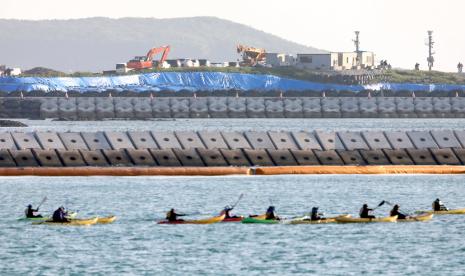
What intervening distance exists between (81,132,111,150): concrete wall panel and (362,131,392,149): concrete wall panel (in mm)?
20167

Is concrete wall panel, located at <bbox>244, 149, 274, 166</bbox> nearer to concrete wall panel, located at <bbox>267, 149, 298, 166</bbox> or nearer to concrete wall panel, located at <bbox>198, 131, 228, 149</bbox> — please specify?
concrete wall panel, located at <bbox>267, 149, 298, 166</bbox>

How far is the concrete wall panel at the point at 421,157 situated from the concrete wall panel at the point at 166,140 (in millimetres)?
17815

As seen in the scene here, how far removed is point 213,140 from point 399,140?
14637 mm

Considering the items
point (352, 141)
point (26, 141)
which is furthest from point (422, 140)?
point (26, 141)

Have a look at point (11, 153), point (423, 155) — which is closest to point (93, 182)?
point (11, 153)

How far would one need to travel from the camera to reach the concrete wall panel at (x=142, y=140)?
116562 millimetres

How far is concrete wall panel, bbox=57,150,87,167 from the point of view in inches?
4397

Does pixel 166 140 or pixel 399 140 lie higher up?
pixel 166 140

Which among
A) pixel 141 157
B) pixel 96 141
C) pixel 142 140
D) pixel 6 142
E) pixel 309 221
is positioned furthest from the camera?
pixel 142 140

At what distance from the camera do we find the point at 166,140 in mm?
117812

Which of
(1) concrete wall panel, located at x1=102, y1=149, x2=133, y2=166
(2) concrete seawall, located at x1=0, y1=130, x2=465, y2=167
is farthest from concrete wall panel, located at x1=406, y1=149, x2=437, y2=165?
(1) concrete wall panel, located at x1=102, y1=149, x2=133, y2=166

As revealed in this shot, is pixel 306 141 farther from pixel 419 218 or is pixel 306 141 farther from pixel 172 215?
pixel 172 215

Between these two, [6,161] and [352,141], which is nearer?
[6,161]

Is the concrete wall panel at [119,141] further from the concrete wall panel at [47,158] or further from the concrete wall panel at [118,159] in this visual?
the concrete wall panel at [47,158]
